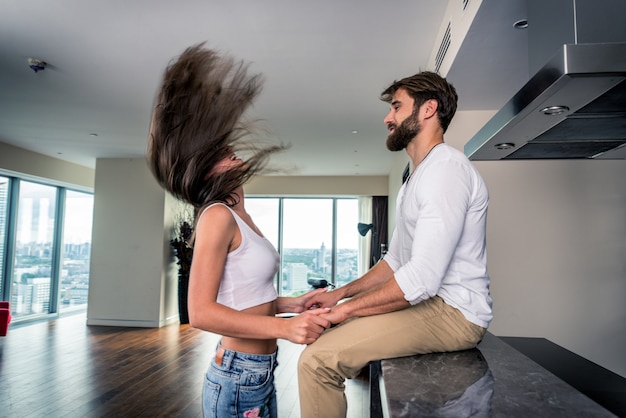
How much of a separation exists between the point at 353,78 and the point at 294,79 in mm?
474

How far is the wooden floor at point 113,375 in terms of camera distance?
322 centimetres

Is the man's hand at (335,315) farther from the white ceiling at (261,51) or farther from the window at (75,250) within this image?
the window at (75,250)

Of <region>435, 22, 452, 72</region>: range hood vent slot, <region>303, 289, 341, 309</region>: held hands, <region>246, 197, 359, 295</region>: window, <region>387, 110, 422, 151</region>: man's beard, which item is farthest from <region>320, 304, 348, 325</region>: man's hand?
<region>246, 197, 359, 295</region>: window

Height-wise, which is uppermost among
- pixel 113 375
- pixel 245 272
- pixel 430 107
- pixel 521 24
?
pixel 521 24

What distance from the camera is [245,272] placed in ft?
3.67

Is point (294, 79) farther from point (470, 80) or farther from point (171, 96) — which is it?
point (171, 96)

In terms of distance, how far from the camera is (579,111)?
4.28 feet

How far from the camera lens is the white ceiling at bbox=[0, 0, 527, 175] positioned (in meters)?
2.46

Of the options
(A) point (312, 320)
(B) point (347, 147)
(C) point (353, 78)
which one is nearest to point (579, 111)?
(A) point (312, 320)

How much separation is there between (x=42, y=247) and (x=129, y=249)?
1.70 meters

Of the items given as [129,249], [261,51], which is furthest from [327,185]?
[261,51]

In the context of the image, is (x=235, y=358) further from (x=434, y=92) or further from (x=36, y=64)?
(x=36, y=64)

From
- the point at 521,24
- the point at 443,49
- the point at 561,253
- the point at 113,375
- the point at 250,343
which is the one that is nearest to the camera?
the point at 250,343

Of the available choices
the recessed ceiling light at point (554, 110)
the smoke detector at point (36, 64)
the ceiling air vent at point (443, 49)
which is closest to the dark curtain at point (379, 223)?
the ceiling air vent at point (443, 49)
